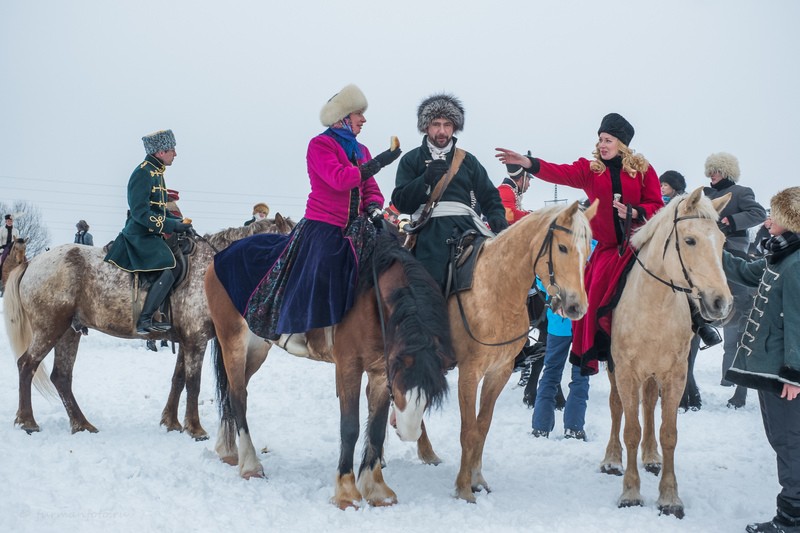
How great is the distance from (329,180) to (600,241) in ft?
8.15

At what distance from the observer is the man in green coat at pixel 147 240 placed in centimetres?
723

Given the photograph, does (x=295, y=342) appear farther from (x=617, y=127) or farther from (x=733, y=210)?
(x=733, y=210)

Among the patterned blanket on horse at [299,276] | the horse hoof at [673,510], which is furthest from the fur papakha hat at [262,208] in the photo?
the horse hoof at [673,510]

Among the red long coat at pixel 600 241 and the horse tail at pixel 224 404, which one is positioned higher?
the red long coat at pixel 600 241

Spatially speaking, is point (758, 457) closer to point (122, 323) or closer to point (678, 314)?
point (678, 314)

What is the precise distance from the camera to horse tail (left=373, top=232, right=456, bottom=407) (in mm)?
4293

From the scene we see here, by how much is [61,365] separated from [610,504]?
19.4ft

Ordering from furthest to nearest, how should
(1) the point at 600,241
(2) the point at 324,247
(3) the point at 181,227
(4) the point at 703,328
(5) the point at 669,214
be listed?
(3) the point at 181,227 → (1) the point at 600,241 → (4) the point at 703,328 → (2) the point at 324,247 → (5) the point at 669,214

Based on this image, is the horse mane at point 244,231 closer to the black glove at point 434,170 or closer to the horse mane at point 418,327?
the black glove at point 434,170

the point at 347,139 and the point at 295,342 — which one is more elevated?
the point at 347,139

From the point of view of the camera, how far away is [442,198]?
5.71m

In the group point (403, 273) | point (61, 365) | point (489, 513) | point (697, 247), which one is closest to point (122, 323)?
point (61, 365)

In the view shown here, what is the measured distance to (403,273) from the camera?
4801mm

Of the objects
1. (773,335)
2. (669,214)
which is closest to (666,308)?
(669,214)
